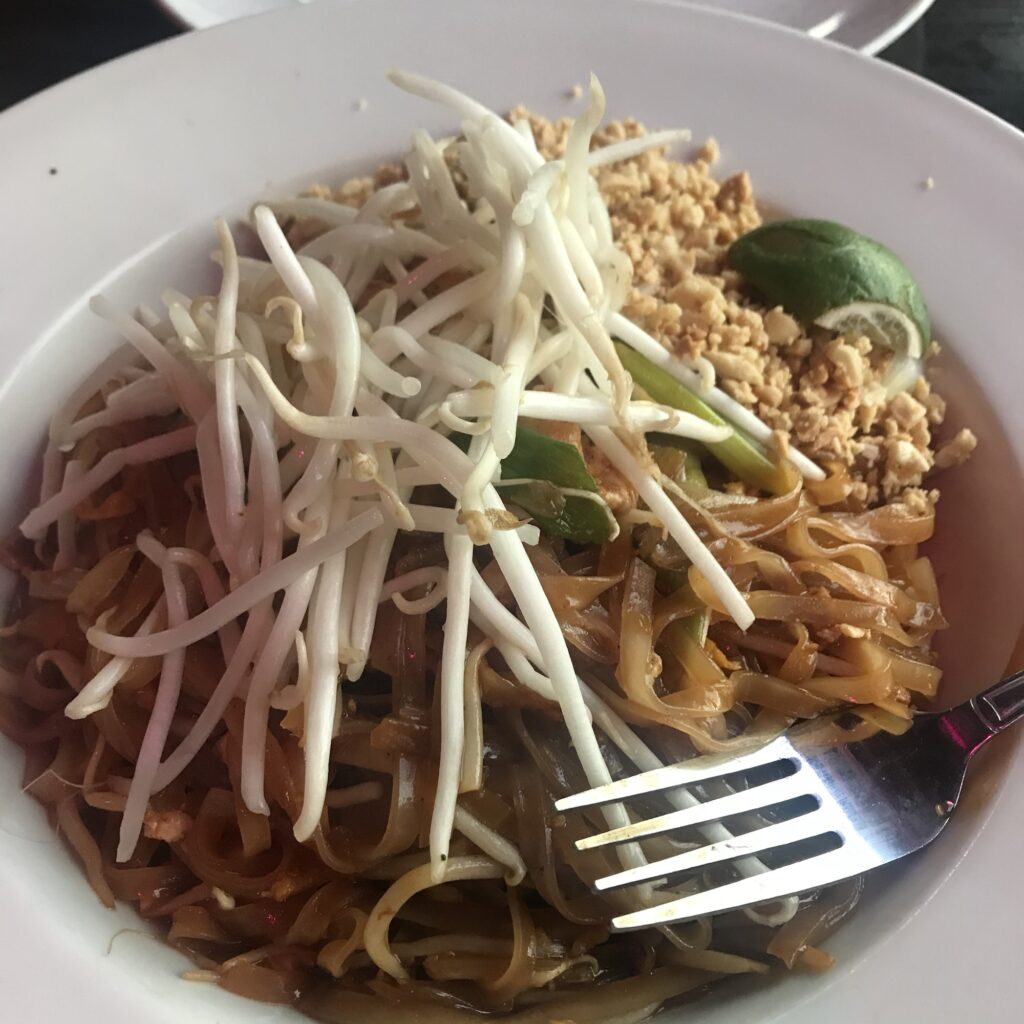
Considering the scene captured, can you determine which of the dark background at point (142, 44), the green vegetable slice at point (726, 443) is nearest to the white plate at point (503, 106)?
the green vegetable slice at point (726, 443)

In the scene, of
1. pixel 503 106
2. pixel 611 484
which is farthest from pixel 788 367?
pixel 503 106

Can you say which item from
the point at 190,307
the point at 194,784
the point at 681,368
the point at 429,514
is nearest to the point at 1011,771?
the point at 681,368

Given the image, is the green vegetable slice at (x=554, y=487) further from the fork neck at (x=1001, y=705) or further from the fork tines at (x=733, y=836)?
the fork neck at (x=1001, y=705)

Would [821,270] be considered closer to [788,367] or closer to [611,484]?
[788,367]

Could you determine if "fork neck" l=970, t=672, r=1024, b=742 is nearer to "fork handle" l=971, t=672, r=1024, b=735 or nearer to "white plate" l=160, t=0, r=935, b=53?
"fork handle" l=971, t=672, r=1024, b=735

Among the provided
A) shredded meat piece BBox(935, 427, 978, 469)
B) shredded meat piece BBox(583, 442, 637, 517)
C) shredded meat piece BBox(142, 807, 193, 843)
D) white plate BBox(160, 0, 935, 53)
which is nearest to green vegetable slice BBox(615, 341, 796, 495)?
shredded meat piece BBox(583, 442, 637, 517)
